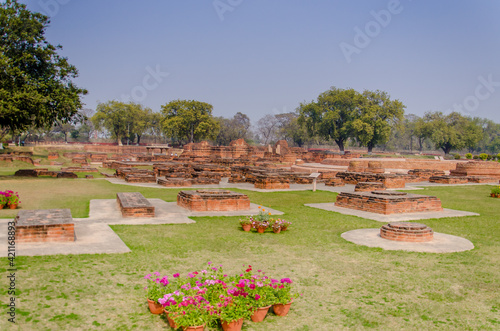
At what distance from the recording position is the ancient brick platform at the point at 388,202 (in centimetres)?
1075

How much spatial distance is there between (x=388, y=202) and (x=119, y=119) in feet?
195

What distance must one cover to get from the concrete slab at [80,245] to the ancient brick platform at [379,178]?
14076 mm

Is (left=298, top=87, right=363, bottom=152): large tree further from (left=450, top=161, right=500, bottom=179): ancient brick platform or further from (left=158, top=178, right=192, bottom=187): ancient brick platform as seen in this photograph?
(left=158, top=178, right=192, bottom=187): ancient brick platform

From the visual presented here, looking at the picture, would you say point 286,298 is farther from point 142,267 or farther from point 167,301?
point 142,267

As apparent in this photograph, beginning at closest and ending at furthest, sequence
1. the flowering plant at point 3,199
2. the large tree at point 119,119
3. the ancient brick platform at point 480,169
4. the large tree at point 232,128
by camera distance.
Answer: the flowering plant at point 3,199 < the ancient brick platform at point 480,169 < the large tree at point 119,119 < the large tree at point 232,128

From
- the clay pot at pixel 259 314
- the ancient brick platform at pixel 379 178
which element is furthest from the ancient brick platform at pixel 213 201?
the ancient brick platform at pixel 379 178

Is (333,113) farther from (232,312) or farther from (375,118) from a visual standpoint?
(232,312)

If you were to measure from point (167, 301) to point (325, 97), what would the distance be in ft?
157

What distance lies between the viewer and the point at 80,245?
645 cm

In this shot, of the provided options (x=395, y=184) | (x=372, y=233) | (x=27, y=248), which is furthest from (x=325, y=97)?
(x=27, y=248)

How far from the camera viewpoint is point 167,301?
3.87m

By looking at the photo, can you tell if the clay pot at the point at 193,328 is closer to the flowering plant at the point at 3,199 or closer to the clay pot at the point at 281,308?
the clay pot at the point at 281,308

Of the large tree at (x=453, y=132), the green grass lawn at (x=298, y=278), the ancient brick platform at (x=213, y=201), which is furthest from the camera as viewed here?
the large tree at (x=453, y=132)

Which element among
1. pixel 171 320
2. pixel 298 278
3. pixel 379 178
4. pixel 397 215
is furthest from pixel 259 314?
pixel 379 178
